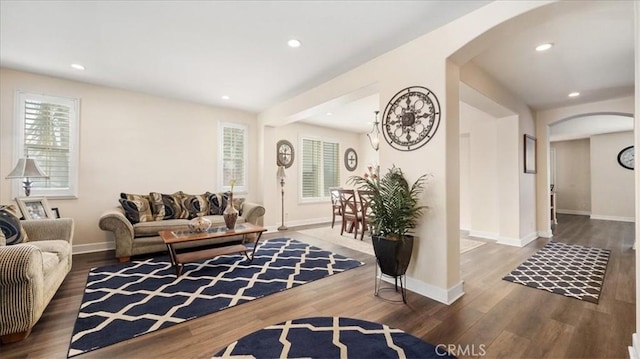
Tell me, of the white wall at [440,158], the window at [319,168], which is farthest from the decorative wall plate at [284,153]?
the white wall at [440,158]

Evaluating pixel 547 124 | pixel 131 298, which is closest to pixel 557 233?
pixel 547 124

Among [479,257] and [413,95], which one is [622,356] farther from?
[413,95]

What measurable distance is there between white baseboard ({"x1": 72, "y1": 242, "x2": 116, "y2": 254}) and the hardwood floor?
108 centimetres

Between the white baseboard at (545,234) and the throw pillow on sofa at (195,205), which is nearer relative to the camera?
the throw pillow on sofa at (195,205)

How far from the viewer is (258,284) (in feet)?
9.16

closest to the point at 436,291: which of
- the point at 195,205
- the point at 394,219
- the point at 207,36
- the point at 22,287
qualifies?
the point at 394,219

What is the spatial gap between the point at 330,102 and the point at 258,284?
2.77 metres

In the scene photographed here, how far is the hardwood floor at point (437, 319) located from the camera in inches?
68.4

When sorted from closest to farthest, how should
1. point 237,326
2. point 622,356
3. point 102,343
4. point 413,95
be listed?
point 622,356 < point 102,343 < point 237,326 < point 413,95

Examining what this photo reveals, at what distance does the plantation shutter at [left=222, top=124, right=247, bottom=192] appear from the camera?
550 cm

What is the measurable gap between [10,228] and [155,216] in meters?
1.84

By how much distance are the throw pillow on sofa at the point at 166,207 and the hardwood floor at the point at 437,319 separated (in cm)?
126

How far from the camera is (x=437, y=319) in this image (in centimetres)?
212

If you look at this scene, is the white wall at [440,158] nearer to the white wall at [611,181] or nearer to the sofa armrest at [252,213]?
the sofa armrest at [252,213]
